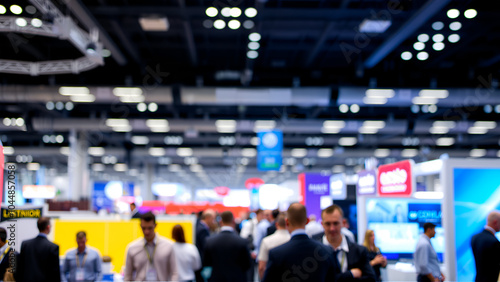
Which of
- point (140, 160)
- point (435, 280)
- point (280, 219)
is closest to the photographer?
point (435, 280)

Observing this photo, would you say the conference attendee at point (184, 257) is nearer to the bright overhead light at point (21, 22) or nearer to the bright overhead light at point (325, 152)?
the bright overhead light at point (21, 22)

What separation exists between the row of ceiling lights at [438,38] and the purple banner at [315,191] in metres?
4.08

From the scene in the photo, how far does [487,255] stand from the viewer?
5.46 metres

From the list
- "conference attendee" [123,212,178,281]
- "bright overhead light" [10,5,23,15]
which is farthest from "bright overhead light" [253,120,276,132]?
"conference attendee" [123,212,178,281]

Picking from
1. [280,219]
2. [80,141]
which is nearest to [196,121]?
[80,141]

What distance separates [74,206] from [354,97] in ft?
33.0

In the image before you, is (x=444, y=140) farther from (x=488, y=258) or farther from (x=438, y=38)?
(x=488, y=258)

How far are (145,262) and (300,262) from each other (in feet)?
6.26

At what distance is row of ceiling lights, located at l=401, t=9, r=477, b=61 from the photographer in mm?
10049

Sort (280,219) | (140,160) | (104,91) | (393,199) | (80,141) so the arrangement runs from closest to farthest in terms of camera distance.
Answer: (280,219) → (393,199) → (104,91) → (80,141) → (140,160)

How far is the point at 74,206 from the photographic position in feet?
58.1

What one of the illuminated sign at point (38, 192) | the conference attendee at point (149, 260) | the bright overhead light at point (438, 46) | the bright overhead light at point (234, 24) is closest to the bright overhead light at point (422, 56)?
the bright overhead light at point (438, 46)

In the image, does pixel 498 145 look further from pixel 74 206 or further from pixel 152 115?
pixel 74 206

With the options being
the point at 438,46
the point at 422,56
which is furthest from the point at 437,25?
the point at 422,56
